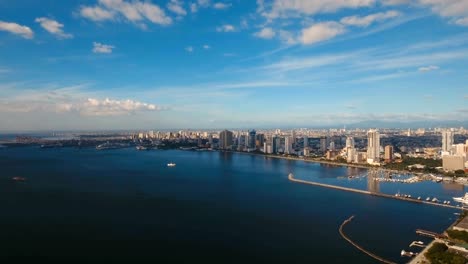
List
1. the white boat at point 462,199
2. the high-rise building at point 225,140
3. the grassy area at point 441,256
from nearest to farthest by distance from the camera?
1. the grassy area at point 441,256
2. the white boat at point 462,199
3. the high-rise building at point 225,140

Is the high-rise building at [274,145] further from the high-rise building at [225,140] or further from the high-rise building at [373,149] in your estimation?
the high-rise building at [373,149]

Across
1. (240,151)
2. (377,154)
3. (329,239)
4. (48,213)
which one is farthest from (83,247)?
(240,151)

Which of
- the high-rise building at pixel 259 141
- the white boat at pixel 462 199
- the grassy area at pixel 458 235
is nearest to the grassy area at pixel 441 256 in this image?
the grassy area at pixel 458 235

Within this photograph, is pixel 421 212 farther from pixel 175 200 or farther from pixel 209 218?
pixel 175 200

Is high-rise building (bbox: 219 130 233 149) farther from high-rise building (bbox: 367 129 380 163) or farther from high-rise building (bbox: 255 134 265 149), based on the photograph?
high-rise building (bbox: 367 129 380 163)

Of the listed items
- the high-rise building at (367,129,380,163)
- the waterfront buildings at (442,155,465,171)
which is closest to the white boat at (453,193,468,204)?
the waterfront buildings at (442,155,465,171)

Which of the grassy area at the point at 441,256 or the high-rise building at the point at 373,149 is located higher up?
the high-rise building at the point at 373,149
